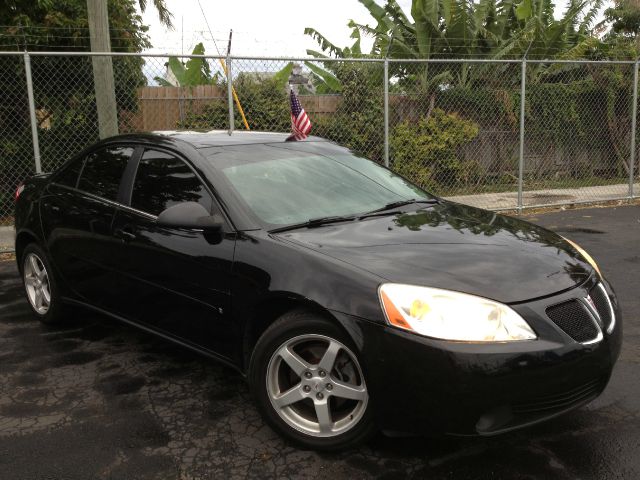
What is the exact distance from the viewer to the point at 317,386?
9.36 ft

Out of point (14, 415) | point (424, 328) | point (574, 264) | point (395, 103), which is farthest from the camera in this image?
point (395, 103)

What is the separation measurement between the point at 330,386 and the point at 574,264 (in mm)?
1375

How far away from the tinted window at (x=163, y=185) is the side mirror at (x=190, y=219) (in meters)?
0.17

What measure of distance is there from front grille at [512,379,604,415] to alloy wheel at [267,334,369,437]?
2.15 feet

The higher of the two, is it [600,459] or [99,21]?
[99,21]

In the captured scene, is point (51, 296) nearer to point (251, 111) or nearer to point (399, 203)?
point (399, 203)

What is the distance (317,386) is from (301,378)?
9cm

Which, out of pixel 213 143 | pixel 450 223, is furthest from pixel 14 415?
pixel 450 223

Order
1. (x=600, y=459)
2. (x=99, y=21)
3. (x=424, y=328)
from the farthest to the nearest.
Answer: (x=99, y=21)
(x=600, y=459)
(x=424, y=328)

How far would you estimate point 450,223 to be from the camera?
349 cm

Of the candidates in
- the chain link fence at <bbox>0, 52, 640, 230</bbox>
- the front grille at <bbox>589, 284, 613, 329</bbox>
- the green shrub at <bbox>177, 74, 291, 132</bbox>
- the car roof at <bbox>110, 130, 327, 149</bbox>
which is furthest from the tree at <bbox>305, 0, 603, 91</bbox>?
the front grille at <bbox>589, 284, 613, 329</bbox>

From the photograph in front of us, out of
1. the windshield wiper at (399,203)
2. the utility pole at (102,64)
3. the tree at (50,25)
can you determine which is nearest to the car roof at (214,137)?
the windshield wiper at (399,203)

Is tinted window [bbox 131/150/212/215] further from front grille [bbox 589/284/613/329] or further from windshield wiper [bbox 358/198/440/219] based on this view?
front grille [bbox 589/284/613/329]

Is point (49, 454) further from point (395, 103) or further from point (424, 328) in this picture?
point (395, 103)
